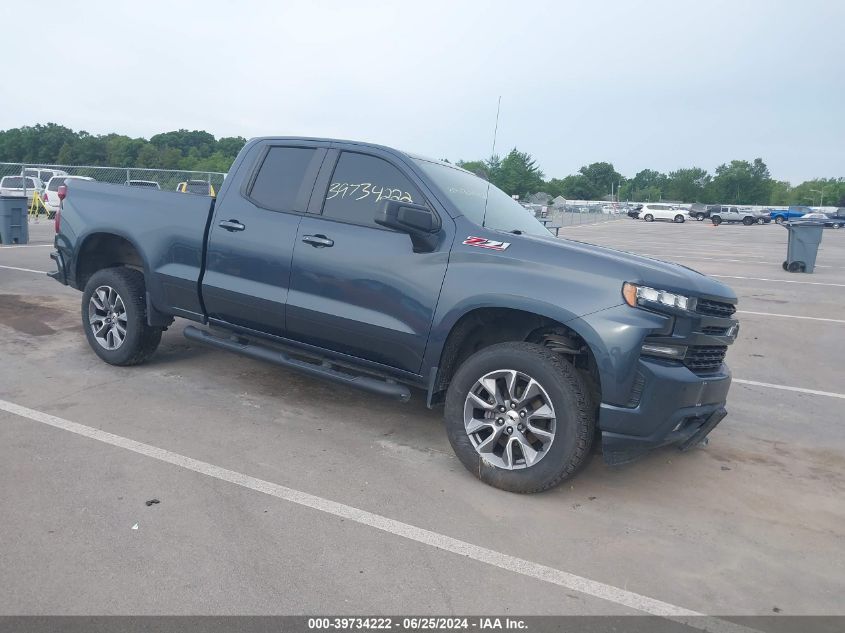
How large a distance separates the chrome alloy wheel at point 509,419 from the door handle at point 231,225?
2170 millimetres

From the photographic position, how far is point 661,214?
64812mm

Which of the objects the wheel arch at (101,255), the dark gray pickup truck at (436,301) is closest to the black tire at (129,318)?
the dark gray pickup truck at (436,301)

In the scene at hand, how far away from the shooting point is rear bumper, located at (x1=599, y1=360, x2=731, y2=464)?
3754 mm

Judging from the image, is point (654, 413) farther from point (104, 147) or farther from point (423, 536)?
point (104, 147)

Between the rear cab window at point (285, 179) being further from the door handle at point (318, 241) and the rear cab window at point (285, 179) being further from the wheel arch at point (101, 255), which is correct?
the wheel arch at point (101, 255)

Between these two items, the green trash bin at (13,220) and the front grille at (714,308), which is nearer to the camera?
the front grille at (714,308)

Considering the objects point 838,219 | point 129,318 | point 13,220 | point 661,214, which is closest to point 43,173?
point 13,220

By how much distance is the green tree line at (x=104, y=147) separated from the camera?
177 feet

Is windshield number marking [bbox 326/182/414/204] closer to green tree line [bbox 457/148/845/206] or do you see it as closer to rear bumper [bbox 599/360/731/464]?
rear bumper [bbox 599/360/731/464]

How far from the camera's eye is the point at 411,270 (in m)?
4.40

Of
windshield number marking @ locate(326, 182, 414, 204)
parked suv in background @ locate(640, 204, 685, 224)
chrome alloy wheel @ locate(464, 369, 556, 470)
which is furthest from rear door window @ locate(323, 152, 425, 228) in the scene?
parked suv in background @ locate(640, 204, 685, 224)

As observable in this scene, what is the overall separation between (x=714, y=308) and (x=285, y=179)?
304 centimetres

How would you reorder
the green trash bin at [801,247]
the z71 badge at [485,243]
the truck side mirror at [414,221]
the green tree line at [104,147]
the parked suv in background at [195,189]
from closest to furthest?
the truck side mirror at [414,221] < the z71 badge at [485,243] < the parked suv in background at [195,189] < the green trash bin at [801,247] < the green tree line at [104,147]

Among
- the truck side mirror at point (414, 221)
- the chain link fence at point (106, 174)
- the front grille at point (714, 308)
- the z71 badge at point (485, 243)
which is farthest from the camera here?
the chain link fence at point (106, 174)
